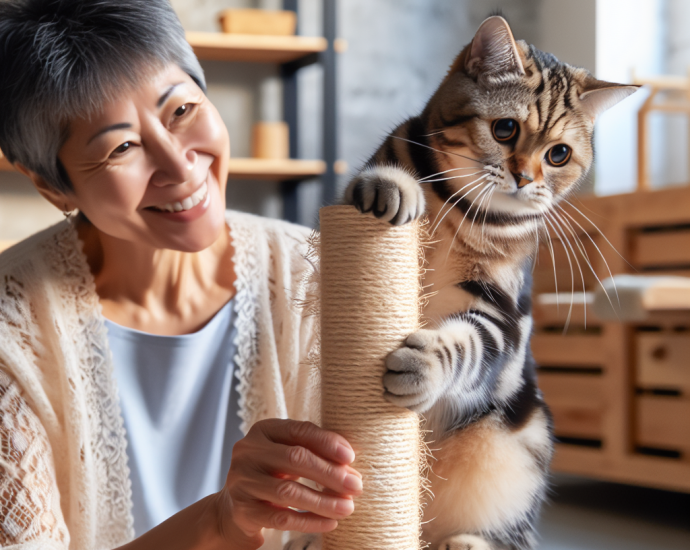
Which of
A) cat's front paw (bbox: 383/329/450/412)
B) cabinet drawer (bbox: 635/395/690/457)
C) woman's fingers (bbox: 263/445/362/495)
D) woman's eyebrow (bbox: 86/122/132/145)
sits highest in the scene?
woman's eyebrow (bbox: 86/122/132/145)

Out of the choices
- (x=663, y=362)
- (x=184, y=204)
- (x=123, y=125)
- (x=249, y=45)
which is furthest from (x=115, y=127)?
(x=249, y=45)

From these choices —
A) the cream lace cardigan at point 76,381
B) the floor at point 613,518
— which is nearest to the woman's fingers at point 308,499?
the cream lace cardigan at point 76,381

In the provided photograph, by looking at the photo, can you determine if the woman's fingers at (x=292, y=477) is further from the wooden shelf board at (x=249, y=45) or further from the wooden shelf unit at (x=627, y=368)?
the wooden shelf board at (x=249, y=45)

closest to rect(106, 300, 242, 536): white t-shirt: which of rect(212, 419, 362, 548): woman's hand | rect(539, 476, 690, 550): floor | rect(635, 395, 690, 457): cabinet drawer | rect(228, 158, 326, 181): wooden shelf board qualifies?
rect(212, 419, 362, 548): woman's hand

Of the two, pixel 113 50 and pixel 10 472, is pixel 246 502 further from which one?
pixel 113 50

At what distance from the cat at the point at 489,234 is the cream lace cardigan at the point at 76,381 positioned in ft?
0.74

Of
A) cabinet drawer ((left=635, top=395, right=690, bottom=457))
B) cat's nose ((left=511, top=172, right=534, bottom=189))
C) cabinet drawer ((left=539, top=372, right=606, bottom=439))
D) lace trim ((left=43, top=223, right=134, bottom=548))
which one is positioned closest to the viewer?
cat's nose ((left=511, top=172, right=534, bottom=189))

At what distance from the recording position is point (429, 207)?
855 millimetres

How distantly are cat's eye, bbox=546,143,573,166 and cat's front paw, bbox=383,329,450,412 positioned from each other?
31cm

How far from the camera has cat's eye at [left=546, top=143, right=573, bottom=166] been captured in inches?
33.8

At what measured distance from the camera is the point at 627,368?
2396 millimetres

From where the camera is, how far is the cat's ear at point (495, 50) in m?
0.83

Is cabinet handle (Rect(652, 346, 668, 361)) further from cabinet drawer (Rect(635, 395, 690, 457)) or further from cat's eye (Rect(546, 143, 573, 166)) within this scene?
cat's eye (Rect(546, 143, 573, 166))

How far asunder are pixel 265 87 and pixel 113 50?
2.40m
